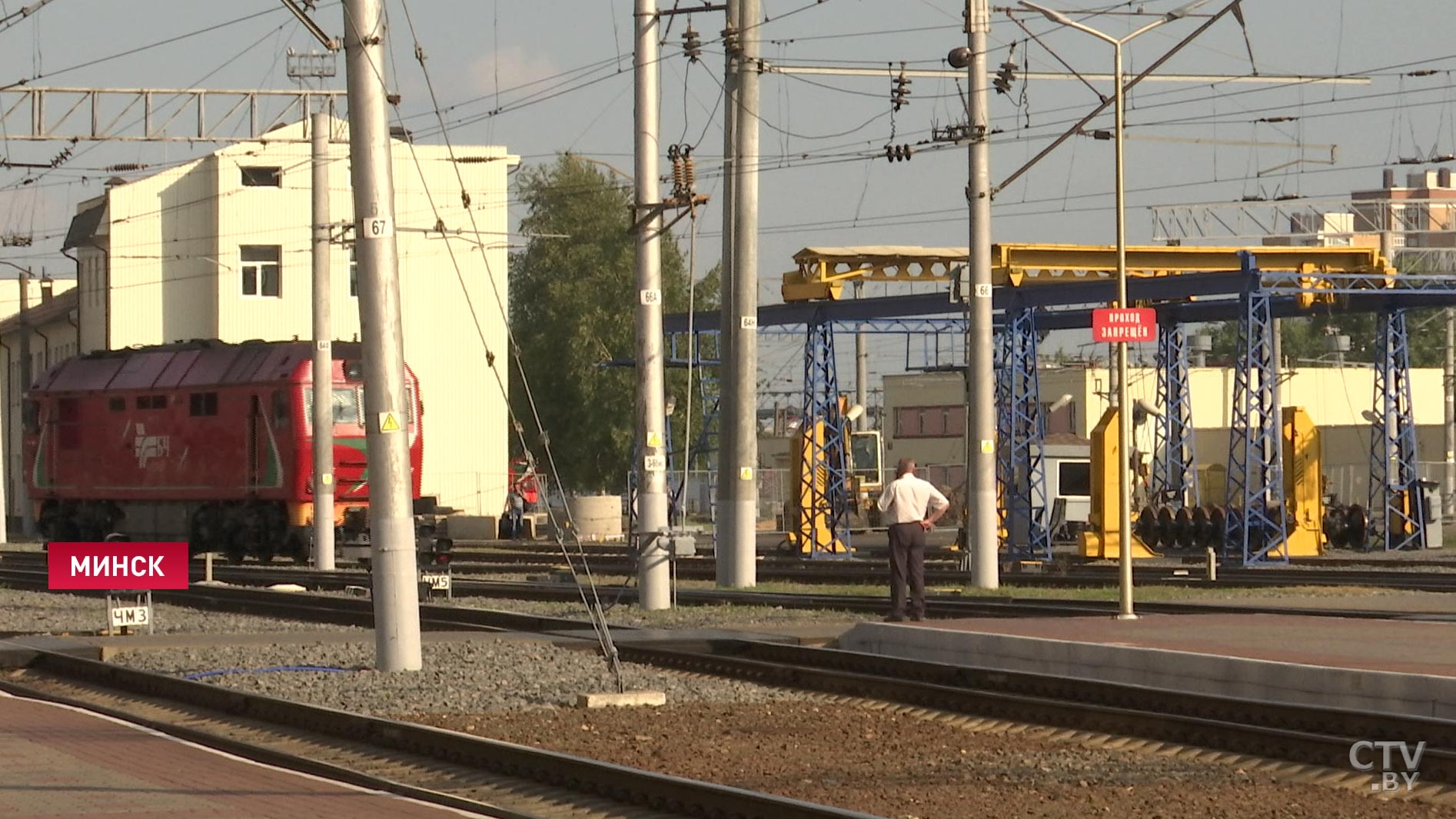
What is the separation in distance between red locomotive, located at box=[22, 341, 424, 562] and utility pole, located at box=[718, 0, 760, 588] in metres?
10.4

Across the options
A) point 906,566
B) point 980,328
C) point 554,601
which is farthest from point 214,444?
point 906,566

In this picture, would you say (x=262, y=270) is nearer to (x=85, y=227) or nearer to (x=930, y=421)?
(x=85, y=227)

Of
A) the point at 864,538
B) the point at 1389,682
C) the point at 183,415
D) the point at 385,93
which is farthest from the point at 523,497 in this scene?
the point at 1389,682

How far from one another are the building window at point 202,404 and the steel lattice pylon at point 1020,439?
15278 mm

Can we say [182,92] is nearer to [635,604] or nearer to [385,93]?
[635,604]

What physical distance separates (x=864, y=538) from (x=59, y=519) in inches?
952

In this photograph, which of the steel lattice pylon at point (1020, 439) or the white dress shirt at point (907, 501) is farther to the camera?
the steel lattice pylon at point (1020, 439)

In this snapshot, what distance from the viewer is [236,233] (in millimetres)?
67625

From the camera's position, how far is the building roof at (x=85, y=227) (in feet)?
232

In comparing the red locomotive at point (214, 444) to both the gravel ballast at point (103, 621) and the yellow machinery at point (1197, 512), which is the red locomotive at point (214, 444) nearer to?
the gravel ballast at point (103, 621)

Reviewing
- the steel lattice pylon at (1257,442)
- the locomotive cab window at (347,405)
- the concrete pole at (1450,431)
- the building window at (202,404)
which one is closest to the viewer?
the steel lattice pylon at (1257,442)

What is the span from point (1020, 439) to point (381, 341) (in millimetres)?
26006

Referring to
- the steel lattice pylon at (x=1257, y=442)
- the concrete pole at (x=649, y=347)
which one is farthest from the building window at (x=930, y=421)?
the concrete pole at (x=649, y=347)

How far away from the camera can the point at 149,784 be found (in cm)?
1197
